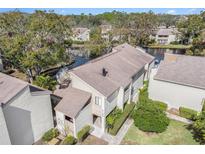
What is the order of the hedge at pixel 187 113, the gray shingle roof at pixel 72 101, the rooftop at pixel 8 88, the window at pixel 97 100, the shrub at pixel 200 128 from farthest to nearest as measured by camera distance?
1. the hedge at pixel 187 113
2. the window at pixel 97 100
3. the gray shingle roof at pixel 72 101
4. the shrub at pixel 200 128
5. the rooftop at pixel 8 88

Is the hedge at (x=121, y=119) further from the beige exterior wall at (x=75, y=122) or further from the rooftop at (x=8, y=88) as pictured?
the rooftop at (x=8, y=88)

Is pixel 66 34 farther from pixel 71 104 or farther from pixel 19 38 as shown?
pixel 71 104

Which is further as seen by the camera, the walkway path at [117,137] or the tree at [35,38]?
the tree at [35,38]

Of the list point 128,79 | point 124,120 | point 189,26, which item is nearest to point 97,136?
point 124,120

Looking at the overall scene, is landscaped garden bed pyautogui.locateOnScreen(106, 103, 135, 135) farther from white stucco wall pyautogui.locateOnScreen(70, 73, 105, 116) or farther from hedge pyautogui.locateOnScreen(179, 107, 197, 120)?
hedge pyautogui.locateOnScreen(179, 107, 197, 120)

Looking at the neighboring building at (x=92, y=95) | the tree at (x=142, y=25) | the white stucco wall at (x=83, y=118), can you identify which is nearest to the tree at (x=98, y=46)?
the tree at (x=142, y=25)
